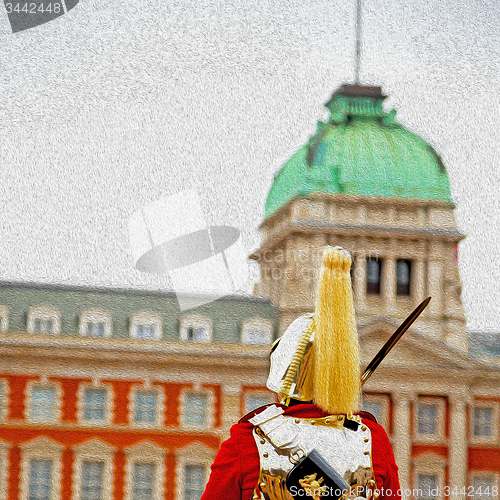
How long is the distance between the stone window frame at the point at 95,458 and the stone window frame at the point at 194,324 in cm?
132

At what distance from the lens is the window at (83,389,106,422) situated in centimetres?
943

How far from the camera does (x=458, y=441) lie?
9.68 metres

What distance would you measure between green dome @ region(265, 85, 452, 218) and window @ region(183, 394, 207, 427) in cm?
213

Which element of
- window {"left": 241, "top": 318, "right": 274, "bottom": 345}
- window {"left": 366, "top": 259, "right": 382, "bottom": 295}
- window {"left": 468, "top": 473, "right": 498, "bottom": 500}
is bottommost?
window {"left": 468, "top": 473, "right": 498, "bottom": 500}

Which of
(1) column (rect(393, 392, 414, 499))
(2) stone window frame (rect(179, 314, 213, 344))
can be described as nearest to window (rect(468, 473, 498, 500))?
(1) column (rect(393, 392, 414, 499))

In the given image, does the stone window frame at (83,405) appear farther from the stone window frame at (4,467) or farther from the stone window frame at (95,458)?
the stone window frame at (4,467)

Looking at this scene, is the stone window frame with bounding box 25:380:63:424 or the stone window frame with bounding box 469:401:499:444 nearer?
the stone window frame with bounding box 25:380:63:424

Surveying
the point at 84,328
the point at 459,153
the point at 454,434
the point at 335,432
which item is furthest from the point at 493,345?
the point at 335,432

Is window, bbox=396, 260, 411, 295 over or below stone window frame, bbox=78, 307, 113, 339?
over

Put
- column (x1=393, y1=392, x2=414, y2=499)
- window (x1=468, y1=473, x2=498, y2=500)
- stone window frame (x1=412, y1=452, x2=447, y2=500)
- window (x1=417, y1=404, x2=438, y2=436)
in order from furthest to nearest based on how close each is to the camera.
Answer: window (x1=417, y1=404, x2=438, y2=436) < stone window frame (x1=412, y1=452, x2=447, y2=500) < column (x1=393, y1=392, x2=414, y2=499) < window (x1=468, y1=473, x2=498, y2=500)

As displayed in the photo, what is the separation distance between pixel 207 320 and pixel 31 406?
190 cm

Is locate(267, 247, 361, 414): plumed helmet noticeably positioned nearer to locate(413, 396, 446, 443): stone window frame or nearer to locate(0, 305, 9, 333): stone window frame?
locate(0, 305, 9, 333): stone window frame

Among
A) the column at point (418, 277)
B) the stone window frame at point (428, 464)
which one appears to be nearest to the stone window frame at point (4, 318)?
the column at point (418, 277)

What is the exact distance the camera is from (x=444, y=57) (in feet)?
22.8
